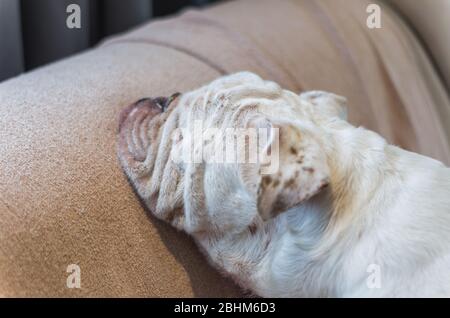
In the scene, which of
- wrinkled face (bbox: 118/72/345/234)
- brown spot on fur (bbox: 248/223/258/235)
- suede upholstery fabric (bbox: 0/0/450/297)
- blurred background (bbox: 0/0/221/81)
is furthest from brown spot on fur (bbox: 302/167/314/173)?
blurred background (bbox: 0/0/221/81)

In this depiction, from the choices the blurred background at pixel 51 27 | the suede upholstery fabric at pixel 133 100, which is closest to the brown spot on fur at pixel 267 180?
the suede upholstery fabric at pixel 133 100

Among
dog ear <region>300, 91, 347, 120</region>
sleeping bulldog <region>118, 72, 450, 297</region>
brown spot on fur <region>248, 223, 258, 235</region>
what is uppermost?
dog ear <region>300, 91, 347, 120</region>

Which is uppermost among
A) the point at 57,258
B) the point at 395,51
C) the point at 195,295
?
the point at 395,51

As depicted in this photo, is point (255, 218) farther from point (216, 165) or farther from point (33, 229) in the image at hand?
point (33, 229)

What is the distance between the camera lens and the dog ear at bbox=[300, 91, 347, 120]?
3.46 ft

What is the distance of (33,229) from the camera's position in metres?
0.85

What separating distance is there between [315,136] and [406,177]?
14 centimetres

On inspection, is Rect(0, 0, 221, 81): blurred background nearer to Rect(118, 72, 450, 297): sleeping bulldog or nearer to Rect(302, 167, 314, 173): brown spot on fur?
Rect(118, 72, 450, 297): sleeping bulldog

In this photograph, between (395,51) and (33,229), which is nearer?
(33,229)

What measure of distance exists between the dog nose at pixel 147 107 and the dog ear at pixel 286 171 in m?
0.25
